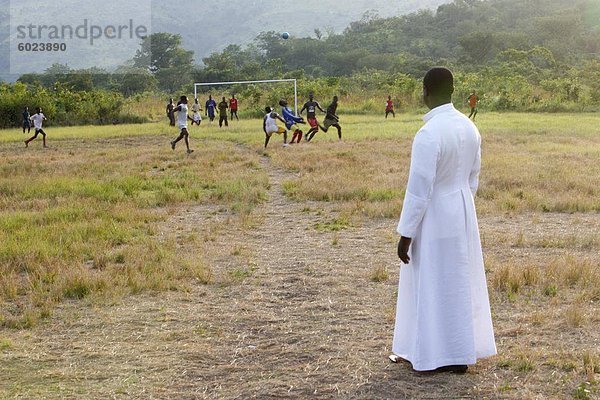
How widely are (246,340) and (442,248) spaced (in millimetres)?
1944

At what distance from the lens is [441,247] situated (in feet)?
15.8

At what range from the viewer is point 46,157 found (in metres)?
20.8

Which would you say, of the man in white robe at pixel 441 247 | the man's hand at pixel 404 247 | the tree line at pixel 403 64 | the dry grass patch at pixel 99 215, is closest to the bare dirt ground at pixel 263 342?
the man in white robe at pixel 441 247

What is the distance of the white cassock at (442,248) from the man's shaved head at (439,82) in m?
0.14

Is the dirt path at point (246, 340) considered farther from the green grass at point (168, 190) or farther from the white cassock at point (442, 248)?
the green grass at point (168, 190)

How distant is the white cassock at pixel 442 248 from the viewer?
4.75m

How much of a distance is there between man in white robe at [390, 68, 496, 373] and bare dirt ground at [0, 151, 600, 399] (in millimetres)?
264

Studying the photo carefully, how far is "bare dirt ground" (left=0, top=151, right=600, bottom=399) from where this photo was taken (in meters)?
4.92

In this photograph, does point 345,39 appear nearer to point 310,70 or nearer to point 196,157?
point 310,70

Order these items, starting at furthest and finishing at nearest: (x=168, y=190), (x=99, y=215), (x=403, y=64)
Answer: (x=403, y=64) → (x=168, y=190) → (x=99, y=215)

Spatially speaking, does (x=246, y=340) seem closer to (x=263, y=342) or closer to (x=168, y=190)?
(x=263, y=342)

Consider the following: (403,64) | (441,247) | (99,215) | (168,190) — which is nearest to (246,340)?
(441,247)

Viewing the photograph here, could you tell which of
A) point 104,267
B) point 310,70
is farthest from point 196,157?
point 310,70

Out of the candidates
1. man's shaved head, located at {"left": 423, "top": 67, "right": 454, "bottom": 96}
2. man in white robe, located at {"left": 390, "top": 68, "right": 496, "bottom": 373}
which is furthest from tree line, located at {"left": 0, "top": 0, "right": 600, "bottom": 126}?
man in white robe, located at {"left": 390, "top": 68, "right": 496, "bottom": 373}
